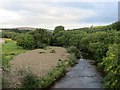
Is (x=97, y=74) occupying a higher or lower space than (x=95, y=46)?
lower

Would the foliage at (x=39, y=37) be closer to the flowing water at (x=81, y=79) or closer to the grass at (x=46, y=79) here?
the grass at (x=46, y=79)

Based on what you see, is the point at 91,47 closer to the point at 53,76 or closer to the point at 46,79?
the point at 53,76

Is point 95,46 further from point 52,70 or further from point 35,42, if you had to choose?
point 35,42

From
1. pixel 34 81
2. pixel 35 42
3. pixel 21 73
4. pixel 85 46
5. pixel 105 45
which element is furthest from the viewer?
pixel 35 42

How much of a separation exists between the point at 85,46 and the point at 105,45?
26.4m

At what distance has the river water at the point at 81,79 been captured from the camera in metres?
36.1

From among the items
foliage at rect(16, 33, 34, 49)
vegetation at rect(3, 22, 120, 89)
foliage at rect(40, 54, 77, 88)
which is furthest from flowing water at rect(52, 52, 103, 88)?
foliage at rect(16, 33, 34, 49)

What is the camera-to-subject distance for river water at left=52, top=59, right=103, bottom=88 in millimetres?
36125

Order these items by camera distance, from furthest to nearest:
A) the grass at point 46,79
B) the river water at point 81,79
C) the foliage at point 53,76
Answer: the river water at point 81,79 → the foliage at point 53,76 → the grass at point 46,79

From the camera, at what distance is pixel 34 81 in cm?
3041

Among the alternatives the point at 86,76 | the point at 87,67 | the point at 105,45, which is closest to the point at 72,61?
the point at 87,67

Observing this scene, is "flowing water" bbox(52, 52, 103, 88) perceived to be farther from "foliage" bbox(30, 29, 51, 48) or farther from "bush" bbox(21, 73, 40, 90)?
"foliage" bbox(30, 29, 51, 48)

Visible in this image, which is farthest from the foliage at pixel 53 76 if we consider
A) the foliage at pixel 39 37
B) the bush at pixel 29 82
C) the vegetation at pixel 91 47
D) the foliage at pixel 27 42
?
the foliage at pixel 39 37

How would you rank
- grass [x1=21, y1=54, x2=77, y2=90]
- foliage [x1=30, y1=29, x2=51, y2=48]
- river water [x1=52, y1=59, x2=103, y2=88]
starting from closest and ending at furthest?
1. grass [x1=21, y1=54, x2=77, y2=90]
2. river water [x1=52, y1=59, x2=103, y2=88]
3. foliage [x1=30, y1=29, x2=51, y2=48]
